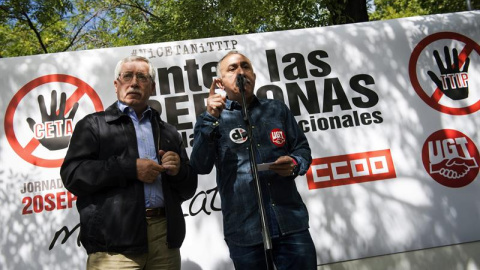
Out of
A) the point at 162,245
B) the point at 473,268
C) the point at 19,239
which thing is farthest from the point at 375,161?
the point at 19,239

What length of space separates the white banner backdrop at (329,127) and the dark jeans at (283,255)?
1.23m

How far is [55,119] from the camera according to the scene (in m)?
3.70

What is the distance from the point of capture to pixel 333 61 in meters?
4.01

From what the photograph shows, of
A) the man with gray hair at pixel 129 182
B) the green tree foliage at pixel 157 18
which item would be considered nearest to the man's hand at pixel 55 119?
the man with gray hair at pixel 129 182

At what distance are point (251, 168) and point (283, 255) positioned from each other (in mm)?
513

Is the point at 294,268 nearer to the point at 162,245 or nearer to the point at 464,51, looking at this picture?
the point at 162,245

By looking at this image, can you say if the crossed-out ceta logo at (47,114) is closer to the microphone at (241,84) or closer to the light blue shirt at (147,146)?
the light blue shirt at (147,146)

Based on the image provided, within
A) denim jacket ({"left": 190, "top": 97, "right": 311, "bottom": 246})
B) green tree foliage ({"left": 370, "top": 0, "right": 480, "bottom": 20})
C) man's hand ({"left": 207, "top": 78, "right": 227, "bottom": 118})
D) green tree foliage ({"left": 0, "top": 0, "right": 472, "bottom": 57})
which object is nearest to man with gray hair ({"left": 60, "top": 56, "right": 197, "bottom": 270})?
denim jacket ({"left": 190, "top": 97, "right": 311, "bottom": 246})

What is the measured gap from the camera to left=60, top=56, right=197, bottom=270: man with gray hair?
2.16 metres

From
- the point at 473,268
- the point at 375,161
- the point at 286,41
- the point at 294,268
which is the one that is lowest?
the point at 473,268

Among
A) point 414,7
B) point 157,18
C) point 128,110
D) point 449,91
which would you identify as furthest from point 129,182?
point 414,7

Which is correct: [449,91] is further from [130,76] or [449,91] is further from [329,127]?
[130,76]

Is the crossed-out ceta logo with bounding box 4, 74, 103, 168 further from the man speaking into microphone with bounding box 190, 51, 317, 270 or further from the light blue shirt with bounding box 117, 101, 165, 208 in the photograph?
the man speaking into microphone with bounding box 190, 51, 317, 270

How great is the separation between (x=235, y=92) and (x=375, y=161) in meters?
1.76
